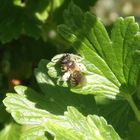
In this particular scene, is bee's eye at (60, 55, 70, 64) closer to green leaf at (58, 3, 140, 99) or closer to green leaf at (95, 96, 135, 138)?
green leaf at (58, 3, 140, 99)

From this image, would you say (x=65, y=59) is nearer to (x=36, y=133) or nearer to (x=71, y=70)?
(x=71, y=70)

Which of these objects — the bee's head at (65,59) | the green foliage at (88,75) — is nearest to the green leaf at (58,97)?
the green foliage at (88,75)

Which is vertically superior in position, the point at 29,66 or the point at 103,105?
the point at 29,66

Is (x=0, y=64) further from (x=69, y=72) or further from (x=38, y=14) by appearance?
(x=69, y=72)

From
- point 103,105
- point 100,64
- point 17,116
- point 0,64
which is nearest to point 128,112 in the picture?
point 103,105

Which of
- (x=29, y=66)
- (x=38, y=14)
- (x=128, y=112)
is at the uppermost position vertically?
(x=38, y=14)

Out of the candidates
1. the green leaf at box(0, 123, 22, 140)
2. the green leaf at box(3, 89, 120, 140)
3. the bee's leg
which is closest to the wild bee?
the bee's leg

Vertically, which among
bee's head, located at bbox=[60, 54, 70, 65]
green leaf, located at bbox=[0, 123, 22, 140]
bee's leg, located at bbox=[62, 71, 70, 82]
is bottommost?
green leaf, located at bbox=[0, 123, 22, 140]
